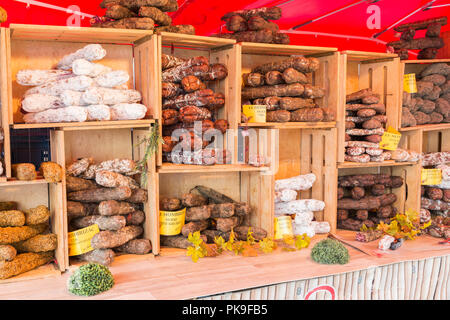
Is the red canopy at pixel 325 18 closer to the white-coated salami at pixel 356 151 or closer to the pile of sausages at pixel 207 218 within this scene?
the white-coated salami at pixel 356 151

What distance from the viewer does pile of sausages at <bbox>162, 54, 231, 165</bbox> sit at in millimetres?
3090

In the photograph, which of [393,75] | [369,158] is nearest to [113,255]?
[369,158]

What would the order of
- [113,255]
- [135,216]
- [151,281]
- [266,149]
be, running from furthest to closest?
1. [266,149]
2. [135,216]
3. [113,255]
4. [151,281]

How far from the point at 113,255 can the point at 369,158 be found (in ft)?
6.56

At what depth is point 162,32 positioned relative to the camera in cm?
294

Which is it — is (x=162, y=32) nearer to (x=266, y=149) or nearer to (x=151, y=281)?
(x=266, y=149)

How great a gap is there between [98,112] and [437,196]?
9.60ft

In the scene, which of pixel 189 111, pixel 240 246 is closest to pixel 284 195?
pixel 240 246

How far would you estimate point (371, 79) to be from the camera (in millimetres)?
3992

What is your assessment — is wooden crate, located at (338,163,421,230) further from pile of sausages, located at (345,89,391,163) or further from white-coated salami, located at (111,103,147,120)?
white-coated salami, located at (111,103,147,120)

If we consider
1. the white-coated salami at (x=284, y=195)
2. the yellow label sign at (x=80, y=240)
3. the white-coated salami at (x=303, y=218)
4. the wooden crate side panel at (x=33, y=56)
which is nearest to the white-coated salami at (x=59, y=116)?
the wooden crate side panel at (x=33, y=56)

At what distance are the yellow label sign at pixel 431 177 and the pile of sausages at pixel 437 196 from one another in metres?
0.06

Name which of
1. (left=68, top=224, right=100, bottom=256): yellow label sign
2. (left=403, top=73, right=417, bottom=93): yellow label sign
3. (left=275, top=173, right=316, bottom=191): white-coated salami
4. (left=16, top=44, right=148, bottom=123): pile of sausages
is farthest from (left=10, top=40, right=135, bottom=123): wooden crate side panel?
(left=403, top=73, right=417, bottom=93): yellow label sign

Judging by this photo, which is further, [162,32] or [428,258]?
[428,258]
